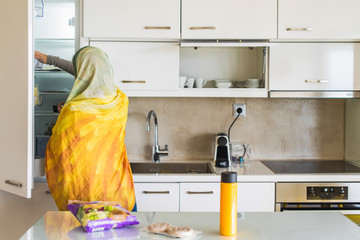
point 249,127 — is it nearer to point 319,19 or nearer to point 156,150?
point 156,150

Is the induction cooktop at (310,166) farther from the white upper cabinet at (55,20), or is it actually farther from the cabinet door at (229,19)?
the white upper cabinet at (55,20)

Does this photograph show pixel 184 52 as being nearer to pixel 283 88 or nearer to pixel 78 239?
pixel 283 88

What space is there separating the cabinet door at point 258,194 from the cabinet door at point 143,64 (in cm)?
82

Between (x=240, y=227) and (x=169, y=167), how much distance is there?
64.9 inches

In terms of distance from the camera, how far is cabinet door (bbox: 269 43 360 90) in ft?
9.67

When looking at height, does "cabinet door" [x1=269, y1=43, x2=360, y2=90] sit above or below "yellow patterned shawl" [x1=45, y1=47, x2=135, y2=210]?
above

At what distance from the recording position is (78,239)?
145cm

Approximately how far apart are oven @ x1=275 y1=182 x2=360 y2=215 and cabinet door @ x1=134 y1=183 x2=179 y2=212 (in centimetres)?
65

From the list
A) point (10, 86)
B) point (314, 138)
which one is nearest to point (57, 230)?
point (10, 86)

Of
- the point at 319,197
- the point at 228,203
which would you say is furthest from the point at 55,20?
the point at 319,197

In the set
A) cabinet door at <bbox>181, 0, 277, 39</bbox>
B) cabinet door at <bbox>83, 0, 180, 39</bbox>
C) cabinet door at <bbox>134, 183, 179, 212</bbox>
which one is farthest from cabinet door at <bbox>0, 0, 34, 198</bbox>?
cabinet door at <bbox>181, 0, 277, 39</bbox>

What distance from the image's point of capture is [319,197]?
2771mm

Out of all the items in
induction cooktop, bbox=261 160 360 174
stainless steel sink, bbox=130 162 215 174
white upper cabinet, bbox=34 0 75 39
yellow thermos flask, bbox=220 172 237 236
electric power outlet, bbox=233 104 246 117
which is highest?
white upper cabinet, bbox=34 0 75 39

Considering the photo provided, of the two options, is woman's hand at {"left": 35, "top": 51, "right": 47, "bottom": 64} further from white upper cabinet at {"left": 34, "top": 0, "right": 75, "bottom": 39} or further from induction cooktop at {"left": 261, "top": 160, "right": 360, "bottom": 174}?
induction cooktop at {"left": 261, "top": 160, "right": 360, "bottom": 174}
